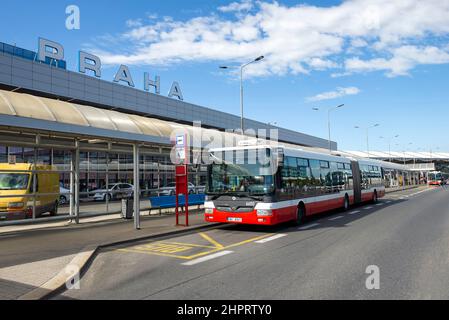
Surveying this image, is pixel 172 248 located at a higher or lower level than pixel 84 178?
lower

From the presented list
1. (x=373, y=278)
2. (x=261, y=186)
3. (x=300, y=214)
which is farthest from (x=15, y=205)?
(x=373, y=278)

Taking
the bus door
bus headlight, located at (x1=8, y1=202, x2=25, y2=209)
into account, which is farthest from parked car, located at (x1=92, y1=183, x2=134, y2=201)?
the bus door

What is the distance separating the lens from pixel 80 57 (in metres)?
39.6

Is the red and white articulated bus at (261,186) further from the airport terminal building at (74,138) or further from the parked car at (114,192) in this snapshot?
the parked car at (114,192)

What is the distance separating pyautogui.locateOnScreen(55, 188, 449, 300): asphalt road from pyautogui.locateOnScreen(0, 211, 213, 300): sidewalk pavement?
468 millimetres

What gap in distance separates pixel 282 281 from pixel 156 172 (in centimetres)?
1418

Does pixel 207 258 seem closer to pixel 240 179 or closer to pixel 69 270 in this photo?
pixel 69 270

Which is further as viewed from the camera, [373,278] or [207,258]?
[207,258]

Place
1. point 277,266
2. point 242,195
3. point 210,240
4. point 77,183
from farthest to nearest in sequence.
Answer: point 77,183
point 242,195
point 210,240
point 277,266

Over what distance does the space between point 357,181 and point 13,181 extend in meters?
16.6

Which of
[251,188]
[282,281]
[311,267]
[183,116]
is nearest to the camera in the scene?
[282,281]

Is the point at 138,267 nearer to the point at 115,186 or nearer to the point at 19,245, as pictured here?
the point at 19,245

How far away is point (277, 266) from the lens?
7164mm
